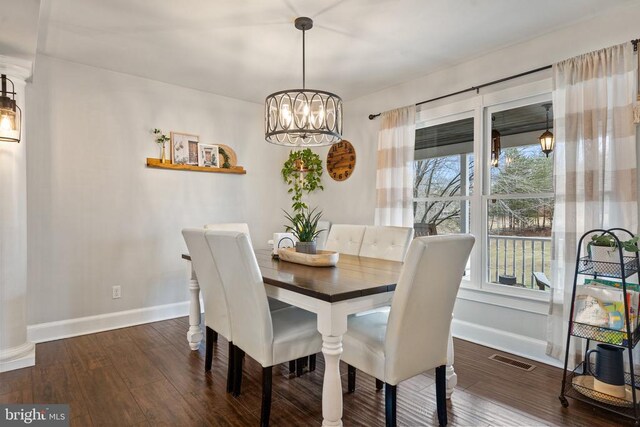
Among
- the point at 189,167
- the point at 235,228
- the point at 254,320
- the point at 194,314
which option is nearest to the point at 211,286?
the point at 254,320

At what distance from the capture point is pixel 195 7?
2402 mm

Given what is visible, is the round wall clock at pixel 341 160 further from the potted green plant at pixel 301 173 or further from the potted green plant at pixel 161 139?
the potted green plant at pixel 161 139

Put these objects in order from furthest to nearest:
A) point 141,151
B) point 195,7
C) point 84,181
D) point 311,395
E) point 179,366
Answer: point 141,151 < point 84,181 < point 179,366 < point 195,7 < point 311,395

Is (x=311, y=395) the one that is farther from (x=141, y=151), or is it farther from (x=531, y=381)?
(x=141, y=151)

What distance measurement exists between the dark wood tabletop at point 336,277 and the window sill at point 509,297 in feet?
3.64

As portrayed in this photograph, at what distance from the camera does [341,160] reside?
454 centimetres

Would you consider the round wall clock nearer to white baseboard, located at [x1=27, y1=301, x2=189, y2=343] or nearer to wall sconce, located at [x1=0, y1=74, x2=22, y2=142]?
white baseboard, located at [x1=27, y1=301, x2=189, y2=343]

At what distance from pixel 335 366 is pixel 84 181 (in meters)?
2.99

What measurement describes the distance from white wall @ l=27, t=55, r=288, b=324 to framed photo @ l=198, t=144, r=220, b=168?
10 cm

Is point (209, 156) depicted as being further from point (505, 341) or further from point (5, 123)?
point (505, 341)

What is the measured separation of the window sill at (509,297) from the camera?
2799 mm

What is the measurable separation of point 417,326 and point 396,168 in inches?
90.4

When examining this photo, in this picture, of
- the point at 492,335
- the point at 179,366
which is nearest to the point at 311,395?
the point at 179,366

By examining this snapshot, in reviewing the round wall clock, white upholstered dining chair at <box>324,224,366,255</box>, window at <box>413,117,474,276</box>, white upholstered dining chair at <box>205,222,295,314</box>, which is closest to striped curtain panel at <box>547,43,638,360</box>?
window at <box>413,117,474,276</box>
